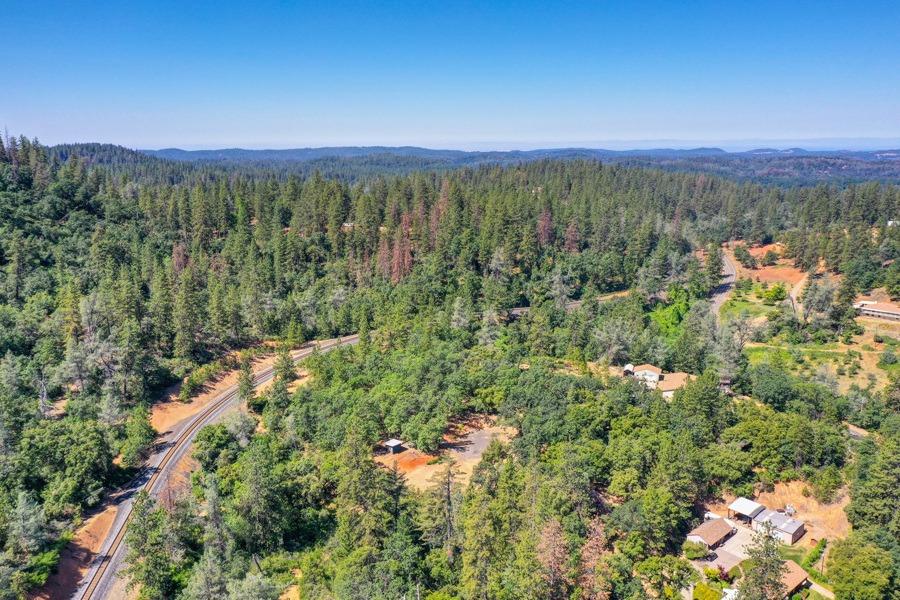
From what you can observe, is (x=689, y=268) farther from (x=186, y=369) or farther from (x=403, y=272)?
(x=186, y=369)

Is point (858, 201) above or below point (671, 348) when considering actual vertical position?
above

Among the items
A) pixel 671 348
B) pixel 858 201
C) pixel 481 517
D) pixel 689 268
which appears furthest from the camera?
pixel 858 201

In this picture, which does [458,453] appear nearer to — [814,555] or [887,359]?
[814,555]

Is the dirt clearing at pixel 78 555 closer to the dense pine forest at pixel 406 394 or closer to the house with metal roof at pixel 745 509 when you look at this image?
the dense pine forest at pixel 406 394

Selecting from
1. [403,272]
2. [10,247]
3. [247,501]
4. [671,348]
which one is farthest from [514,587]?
[10,247]

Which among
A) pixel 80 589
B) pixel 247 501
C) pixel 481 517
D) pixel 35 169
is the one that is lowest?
pixel 80 589

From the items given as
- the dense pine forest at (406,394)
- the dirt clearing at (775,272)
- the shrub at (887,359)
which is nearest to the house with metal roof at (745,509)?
the dense pine forest at (406,394)

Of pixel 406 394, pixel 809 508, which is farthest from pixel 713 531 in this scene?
pixel 406 394
